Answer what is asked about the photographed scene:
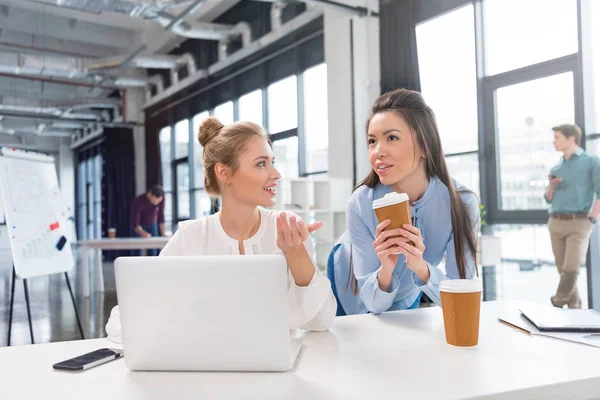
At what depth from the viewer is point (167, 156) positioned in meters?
11.1

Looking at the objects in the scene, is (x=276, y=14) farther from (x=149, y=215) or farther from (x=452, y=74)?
(x=149, y=215)

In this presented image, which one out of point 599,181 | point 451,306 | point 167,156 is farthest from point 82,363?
point 167,156

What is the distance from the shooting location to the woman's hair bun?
1.84 metres

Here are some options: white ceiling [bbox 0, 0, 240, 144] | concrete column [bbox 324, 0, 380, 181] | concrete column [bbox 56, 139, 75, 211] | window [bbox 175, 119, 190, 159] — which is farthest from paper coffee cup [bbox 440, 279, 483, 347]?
concrete column [bbox 56, 139, 75, 211]

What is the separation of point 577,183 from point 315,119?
11.8 feet

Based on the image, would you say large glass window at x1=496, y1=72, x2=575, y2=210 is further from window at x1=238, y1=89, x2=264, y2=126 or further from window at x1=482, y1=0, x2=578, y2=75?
window at x1=238, y1=89, x2=264, y2=126

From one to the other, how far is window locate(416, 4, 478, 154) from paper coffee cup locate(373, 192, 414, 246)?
4.10 m

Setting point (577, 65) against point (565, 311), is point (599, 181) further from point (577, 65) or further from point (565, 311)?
point (565, 311)

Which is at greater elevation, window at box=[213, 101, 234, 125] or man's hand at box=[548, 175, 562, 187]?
window at box=[213, 101, 234, 125]

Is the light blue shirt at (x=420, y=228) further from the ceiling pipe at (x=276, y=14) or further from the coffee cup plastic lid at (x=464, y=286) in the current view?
the ceiling pipe at (x=276, y=14)

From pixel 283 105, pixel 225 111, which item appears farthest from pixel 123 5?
pixel 225 111

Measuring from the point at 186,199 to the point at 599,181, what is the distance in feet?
25.9

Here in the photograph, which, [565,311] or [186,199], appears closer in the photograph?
[565,311]

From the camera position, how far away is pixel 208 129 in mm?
1847
